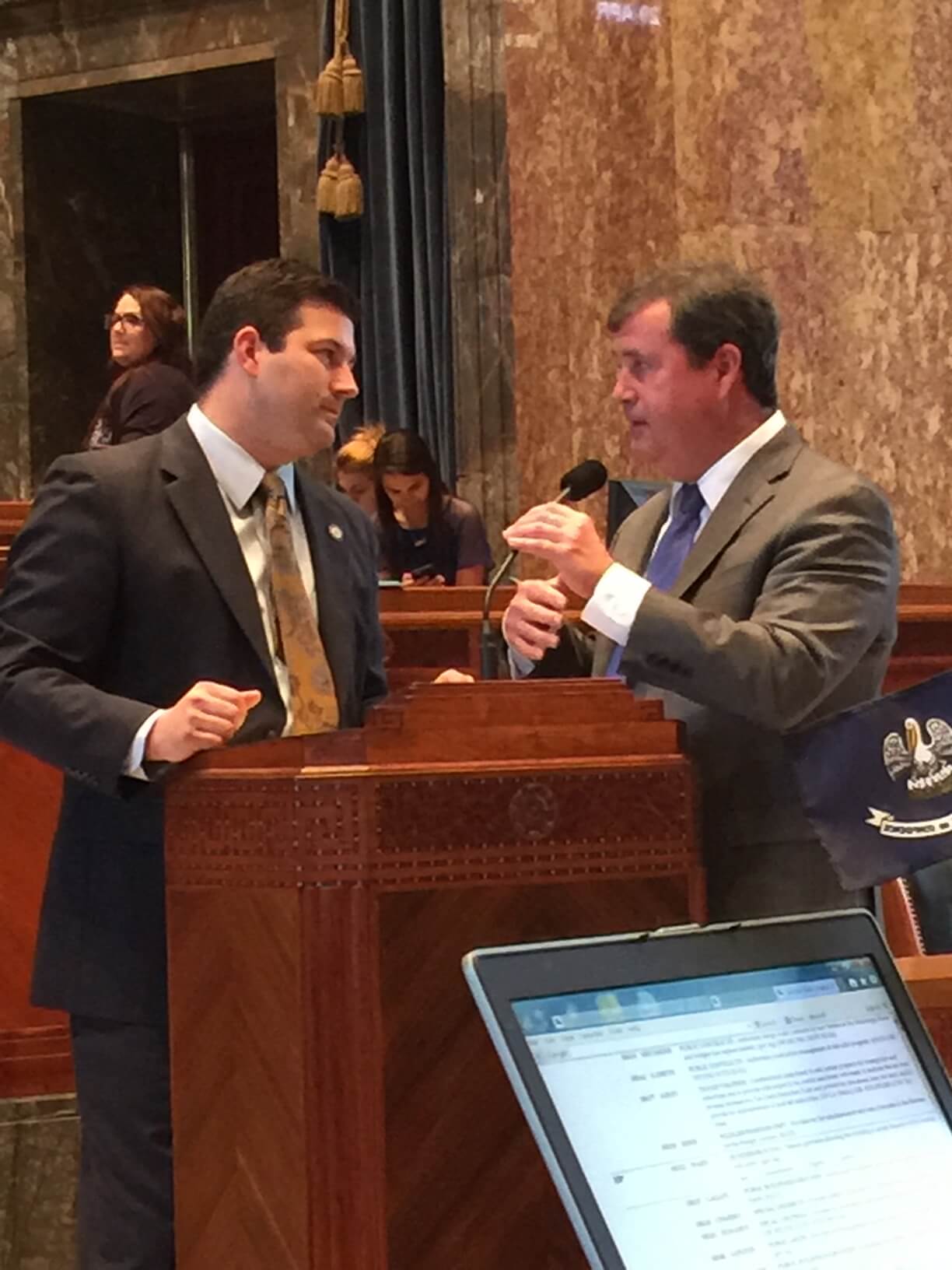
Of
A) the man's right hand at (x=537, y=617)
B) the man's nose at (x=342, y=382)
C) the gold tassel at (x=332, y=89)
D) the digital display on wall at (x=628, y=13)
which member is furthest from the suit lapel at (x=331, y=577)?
the gold tassel at (x=332, y=89)

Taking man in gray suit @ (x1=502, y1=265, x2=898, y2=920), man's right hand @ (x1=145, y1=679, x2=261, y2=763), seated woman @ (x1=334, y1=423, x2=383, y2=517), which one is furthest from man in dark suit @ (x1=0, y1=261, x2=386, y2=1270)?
seated woman @ (x1=334, y1=423, x2=383, y2=517)

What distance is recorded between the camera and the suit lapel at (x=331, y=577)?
2.48m

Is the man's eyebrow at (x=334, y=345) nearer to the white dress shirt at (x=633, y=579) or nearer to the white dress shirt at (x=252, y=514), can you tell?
the white dress shirt at (x=252, y=514)

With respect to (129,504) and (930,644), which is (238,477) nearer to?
(129,504)

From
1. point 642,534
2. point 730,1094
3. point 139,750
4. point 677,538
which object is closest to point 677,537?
point 677,538

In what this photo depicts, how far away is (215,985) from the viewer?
1942 mm

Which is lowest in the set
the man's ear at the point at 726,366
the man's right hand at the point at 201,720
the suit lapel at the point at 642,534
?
the man's right hand at the point at 201,720

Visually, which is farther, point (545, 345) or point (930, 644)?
point (545, 345)

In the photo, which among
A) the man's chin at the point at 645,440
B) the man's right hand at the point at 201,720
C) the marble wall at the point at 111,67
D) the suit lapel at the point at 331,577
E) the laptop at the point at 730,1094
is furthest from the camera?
the marble wall at the point at 111,67

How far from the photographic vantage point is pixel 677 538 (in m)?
2.61

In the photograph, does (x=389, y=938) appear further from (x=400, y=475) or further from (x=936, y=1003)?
(x=400, y=475)

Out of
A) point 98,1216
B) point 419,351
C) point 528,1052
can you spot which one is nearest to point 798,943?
point 528,1052

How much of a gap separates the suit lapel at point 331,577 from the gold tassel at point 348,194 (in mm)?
4075

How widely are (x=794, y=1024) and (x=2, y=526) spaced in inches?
99.7
